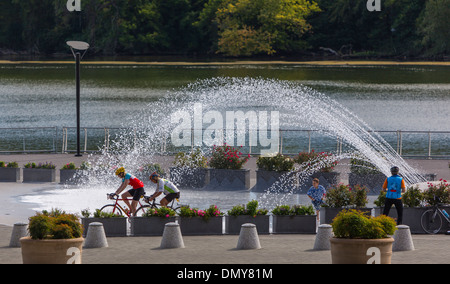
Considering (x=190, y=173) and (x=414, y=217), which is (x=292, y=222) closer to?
(x=414, y=217)

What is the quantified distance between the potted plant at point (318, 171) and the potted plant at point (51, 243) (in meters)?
13.9

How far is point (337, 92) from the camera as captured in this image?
331 ft

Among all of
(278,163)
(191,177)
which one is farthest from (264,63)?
(278,163)

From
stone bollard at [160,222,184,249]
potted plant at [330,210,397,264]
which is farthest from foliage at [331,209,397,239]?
stone bollard at [160,222,184,249]

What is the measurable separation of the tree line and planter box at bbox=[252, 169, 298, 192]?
278 ft

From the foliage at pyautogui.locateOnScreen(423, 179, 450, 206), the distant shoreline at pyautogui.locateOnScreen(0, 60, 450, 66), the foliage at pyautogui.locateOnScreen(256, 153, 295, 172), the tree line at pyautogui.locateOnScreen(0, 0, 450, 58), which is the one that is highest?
the tree line at pyautogui.locateOnScreen(0, 0, 450, 58)

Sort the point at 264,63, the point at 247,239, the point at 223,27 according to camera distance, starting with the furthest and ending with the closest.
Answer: the point at 264,63, the point at 223,27, the point at 247,239

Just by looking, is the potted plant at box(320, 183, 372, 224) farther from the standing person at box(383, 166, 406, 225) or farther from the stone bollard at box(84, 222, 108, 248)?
the stone bollard at box(84, 222, 108, 248)

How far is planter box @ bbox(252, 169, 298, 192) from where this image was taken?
2798 centimetres

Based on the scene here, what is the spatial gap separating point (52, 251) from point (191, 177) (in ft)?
47.2

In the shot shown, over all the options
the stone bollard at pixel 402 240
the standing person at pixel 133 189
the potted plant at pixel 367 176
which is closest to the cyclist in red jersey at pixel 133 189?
the standing person at pixel 133 189

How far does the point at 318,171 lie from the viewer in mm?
28188

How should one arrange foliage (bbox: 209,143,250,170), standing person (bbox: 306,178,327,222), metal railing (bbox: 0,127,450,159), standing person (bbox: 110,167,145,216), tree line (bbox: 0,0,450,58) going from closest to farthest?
standing person (bbox: 110,167,145,216), standing person (bbox: 306,178,327,222), foliage (bbox: 209,143,250,170), metal railing (bbox: 0,127,450,159), tree line (bbox: 0,0,450,58)

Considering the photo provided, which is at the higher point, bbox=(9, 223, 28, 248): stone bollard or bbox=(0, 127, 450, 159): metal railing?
bbox=(0, 127, 450, 159): metal railing
